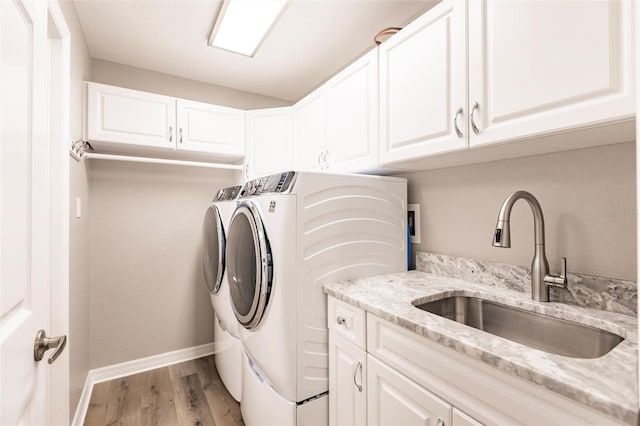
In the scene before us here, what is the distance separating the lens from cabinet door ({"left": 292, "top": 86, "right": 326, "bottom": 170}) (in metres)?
2.10

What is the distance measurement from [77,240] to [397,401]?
1.99 metres

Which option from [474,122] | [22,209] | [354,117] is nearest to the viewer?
[22,209]

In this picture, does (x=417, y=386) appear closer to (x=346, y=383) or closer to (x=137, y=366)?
(x=346, y=383)

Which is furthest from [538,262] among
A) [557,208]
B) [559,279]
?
[557,208]

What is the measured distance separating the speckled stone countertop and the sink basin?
0.10 feet

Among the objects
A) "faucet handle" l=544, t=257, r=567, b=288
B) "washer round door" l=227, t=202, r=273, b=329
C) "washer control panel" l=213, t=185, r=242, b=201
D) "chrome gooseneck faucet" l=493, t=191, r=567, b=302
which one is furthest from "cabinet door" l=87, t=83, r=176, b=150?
"faucet handle" l=544, t=257, r=567, b=288

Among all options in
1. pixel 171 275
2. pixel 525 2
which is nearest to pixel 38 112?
pixel 525 2

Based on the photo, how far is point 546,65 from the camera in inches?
38.0

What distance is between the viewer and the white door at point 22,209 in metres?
0.61

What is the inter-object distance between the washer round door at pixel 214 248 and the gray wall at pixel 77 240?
78 centimetres

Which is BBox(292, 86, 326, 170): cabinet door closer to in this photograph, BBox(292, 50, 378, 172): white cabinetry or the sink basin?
BBox(292, 50, 378, 172): white cabinetry

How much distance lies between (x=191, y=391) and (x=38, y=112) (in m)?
2.14

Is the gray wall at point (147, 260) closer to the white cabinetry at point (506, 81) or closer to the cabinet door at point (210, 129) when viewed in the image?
the cabinet door at point (210, 129)

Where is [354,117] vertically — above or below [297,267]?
above
